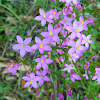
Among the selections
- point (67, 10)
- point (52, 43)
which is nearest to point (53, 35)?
point (52, 43)

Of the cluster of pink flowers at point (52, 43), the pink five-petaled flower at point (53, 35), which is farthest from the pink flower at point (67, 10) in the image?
the pink five-petaled flower at point (53, 35)

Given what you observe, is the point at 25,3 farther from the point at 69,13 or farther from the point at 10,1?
the point at 69,13

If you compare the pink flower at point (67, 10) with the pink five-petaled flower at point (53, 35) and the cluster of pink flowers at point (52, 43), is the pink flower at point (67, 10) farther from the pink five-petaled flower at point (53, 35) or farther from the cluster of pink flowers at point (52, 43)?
the pink five-petaled flower at point (53, 35)

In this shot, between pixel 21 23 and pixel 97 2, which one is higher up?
pixel 97 2

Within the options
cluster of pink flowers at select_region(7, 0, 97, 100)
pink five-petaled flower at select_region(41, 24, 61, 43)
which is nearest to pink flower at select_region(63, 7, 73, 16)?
cluster of pink flowers at select_region(7, 0, 97, 100)

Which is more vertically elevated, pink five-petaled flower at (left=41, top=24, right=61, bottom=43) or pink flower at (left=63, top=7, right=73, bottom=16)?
pink flower at (left=63, top=7, right=73, bottom=16)

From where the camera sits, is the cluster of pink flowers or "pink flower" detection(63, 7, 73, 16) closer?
the cluster of pink flowers

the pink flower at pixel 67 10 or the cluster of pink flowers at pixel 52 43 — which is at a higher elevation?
the pink flower at pixel 67 10

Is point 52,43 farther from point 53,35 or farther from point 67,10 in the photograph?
point 67,10

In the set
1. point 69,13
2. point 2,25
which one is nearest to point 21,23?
point 2,25

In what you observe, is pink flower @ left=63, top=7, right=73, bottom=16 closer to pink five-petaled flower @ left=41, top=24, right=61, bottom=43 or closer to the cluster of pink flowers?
the cluster of pink flowers

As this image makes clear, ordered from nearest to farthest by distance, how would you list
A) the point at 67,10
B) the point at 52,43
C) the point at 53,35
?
the point at 53,35
the point at 52,43
the point at 67,10
